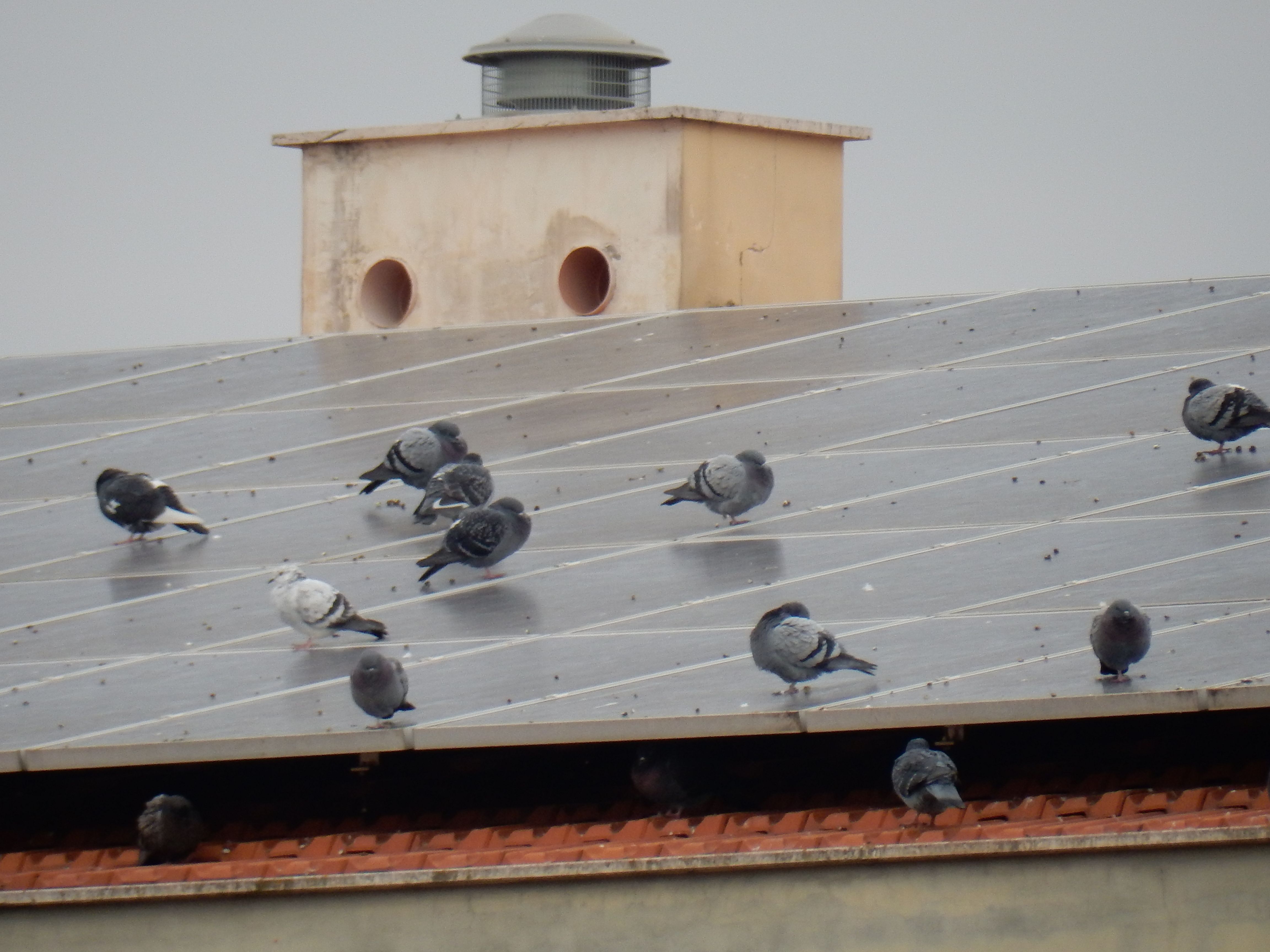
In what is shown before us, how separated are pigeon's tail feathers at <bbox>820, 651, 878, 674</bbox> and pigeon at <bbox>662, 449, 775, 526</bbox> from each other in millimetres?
2935

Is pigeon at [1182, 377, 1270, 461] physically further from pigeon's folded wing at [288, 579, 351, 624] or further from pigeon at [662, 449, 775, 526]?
pigeon's folded wing at [288, 579, 351, 624]

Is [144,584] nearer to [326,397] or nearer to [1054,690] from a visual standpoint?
[326,397]

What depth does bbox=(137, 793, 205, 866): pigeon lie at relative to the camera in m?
10.6

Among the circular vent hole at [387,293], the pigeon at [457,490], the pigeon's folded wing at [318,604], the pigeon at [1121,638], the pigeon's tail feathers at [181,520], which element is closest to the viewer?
the pigeon at [1121,638]

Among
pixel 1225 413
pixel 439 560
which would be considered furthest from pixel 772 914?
pixel 1225 413

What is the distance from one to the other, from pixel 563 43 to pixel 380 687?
14.9m

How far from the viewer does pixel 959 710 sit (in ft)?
31.4

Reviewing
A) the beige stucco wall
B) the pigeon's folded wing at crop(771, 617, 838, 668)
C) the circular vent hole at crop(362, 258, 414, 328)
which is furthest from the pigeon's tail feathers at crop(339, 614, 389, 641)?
the circular vent hole at crop(362, 258, 414, 328)

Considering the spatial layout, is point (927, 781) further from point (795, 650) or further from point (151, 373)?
point (151, 373)

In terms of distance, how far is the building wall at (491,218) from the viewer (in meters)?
21.1

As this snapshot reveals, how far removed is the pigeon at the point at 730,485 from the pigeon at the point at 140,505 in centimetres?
348

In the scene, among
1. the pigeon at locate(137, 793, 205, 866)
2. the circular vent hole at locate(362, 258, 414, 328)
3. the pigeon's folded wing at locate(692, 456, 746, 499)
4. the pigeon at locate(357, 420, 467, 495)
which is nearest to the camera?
the pigeon at locate(137, 793, 205, 866)

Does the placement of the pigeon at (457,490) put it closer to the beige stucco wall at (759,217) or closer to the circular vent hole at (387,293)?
the beige stucco wall at (759,217)

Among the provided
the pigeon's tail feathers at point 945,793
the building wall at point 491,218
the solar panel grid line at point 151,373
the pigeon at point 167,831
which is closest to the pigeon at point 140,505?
the pigeon at point 167,831
